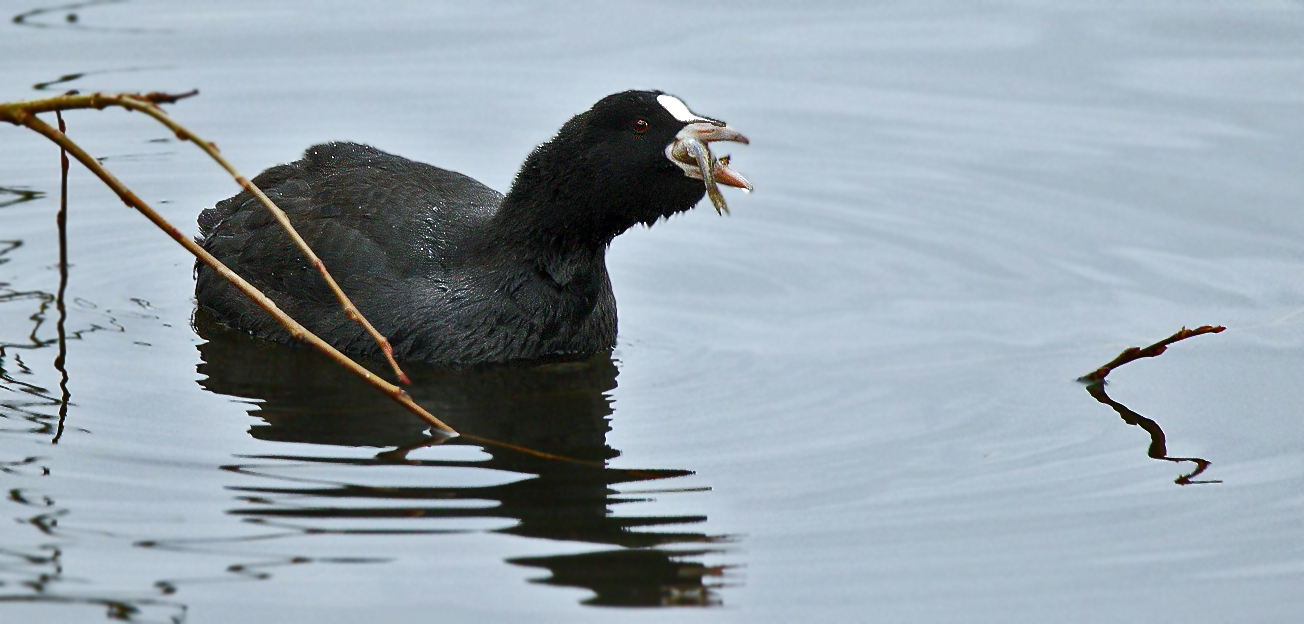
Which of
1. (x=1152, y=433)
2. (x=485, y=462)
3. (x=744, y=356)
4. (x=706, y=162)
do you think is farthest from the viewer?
(x=744, y=356)

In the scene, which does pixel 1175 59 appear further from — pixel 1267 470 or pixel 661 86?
pixel 1267 470

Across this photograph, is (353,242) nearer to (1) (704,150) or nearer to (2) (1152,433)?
(1) (704,150)

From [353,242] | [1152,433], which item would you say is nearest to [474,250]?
[353,242]

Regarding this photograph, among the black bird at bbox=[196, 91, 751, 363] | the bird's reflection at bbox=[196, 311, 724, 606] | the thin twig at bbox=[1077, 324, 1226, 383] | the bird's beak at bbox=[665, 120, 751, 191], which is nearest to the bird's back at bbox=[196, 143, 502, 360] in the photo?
the black bird at bbox=[196, 91, 751, 363]

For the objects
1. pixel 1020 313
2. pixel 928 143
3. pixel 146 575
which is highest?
pixel 928 143

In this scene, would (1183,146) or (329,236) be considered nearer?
(329,236)

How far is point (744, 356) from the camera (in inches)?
277

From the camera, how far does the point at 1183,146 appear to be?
920 centimetres

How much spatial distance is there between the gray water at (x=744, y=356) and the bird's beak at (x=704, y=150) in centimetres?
79

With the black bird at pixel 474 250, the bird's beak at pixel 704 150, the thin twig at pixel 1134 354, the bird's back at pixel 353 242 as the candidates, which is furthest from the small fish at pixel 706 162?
the thin twig at pixel 1134 354

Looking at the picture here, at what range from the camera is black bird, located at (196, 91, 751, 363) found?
21.9ft

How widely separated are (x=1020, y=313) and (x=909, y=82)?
3.04 m

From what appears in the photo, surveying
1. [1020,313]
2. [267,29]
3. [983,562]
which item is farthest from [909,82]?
[983,562]

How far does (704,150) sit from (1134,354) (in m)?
1.65
